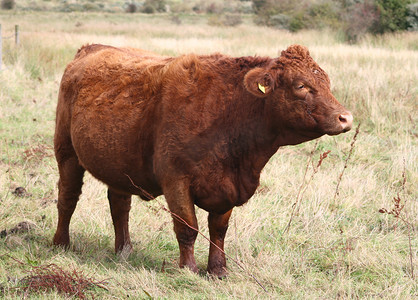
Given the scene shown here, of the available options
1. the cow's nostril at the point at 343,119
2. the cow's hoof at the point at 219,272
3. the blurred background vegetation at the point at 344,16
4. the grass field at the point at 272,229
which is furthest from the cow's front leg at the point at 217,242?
the blurred background vegetation at the point at 344,16

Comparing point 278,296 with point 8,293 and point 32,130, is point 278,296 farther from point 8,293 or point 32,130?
point 32,130

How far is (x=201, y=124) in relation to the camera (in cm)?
404

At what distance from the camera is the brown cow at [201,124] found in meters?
3.86

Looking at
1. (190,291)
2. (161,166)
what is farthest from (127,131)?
(190,291)

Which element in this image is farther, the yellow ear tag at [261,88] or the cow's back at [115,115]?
the cow's back at [115,115]

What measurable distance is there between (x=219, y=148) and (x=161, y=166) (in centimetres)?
44

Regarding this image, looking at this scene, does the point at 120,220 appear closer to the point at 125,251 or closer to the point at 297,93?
the point at 125,251

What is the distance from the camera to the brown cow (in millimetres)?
3857

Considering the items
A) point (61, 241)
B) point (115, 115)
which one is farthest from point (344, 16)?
point (115, 115)

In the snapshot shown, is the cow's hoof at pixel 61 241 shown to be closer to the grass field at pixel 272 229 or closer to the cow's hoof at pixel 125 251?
the grass field at pixel 272 229

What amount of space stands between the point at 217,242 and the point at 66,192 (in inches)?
61.0

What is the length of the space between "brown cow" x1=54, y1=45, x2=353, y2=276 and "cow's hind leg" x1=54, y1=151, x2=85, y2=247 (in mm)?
473

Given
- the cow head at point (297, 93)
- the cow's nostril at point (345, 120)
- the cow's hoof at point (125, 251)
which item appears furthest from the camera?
the cow's hoof at point (125, 251)

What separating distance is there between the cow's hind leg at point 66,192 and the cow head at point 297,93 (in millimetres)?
2053
